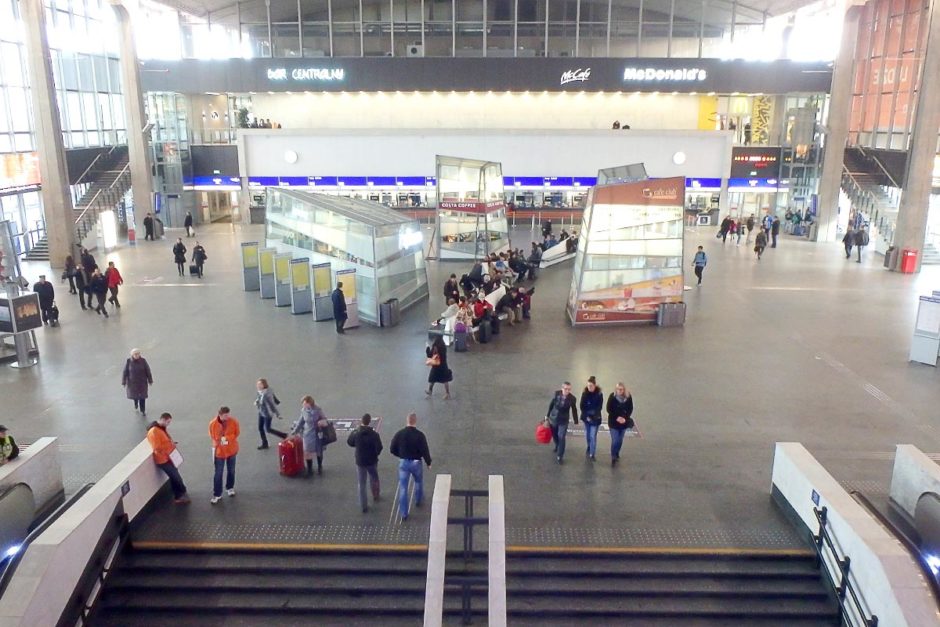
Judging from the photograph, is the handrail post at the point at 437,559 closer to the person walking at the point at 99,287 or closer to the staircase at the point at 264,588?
the staircase at the point at 264,588

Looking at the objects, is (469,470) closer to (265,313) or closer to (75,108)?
(265,313)

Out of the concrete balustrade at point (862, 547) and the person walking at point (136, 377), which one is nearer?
the concrete balustrade at point (862, 547)

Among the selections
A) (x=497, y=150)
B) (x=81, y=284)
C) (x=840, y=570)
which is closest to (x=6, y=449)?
(x=840, y=570)

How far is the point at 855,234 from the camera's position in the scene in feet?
86.5

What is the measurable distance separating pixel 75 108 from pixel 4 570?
28323 mm

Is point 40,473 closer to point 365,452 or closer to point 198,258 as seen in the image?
point 365,452

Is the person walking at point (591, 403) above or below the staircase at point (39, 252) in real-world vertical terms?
above

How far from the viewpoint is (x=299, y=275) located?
57.1 ft

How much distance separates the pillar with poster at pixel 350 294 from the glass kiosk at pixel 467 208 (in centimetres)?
778

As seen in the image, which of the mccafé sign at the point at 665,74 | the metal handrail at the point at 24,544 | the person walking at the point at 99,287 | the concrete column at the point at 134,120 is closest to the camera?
the metal handrail at the point at 24,544

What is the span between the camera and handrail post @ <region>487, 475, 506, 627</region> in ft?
19.2

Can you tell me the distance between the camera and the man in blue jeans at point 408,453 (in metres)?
7.80

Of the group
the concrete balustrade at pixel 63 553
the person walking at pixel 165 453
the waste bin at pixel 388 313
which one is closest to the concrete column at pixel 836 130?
the waste bin at pixel 388 313

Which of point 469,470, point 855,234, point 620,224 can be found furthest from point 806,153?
point 469,470
